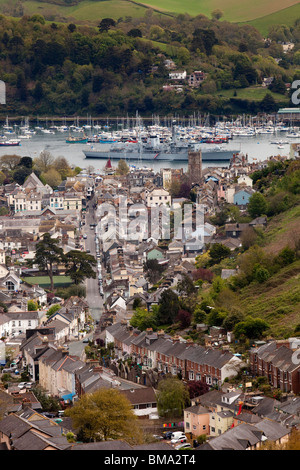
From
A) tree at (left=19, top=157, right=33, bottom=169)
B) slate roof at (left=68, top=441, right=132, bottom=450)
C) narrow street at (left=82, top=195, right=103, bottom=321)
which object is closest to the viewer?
slate roof at (left=68, top=441, right=132, bottom=450)

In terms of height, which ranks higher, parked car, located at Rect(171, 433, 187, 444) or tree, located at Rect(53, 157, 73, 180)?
tree, located at Rect(53, 157, 73, 180)

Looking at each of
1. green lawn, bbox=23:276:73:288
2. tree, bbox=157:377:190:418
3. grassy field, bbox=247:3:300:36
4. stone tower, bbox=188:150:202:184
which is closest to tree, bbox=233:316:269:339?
tree, bbox=157:377:190:418

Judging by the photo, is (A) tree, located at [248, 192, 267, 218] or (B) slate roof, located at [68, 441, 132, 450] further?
(A) tree, located at [248, 192, 267, 218]

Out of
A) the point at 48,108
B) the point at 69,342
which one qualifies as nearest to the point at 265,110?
the point at 48,108

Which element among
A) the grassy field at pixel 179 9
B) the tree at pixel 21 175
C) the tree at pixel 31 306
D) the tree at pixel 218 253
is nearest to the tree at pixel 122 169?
the tree at pixel 21 175

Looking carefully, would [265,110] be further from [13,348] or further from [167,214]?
[13,348]

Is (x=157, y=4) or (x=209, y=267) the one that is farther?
(x=157, y=4)

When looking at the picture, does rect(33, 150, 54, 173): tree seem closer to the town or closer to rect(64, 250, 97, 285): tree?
the town
